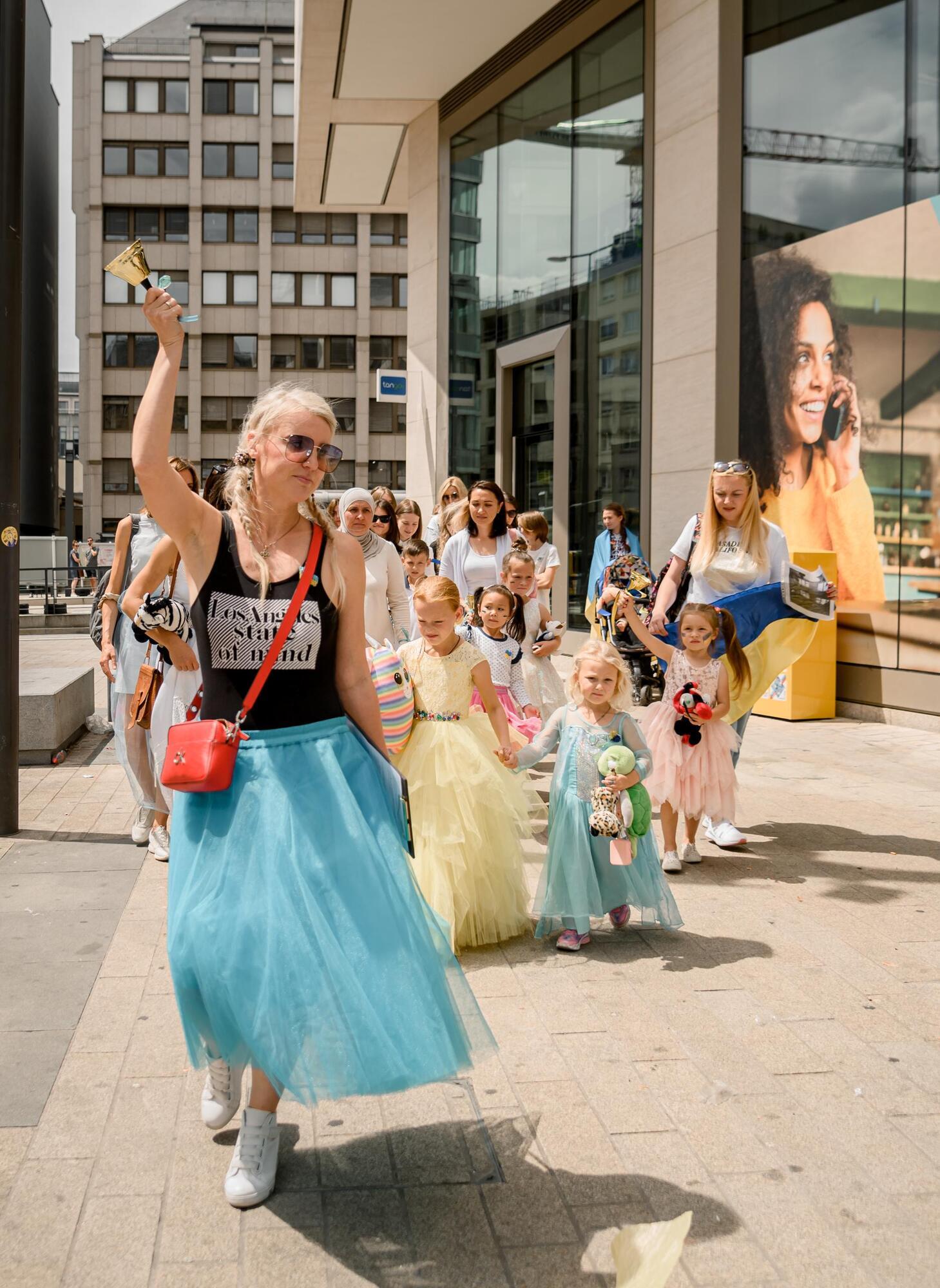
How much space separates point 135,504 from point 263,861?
59.1m

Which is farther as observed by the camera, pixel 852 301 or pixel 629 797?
pixel 852 301

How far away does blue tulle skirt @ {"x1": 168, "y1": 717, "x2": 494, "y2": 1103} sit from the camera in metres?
2.90

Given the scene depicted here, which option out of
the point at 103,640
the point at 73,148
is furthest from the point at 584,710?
the point at 73,148

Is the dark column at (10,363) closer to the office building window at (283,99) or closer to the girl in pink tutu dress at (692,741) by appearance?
the girl in pink tutu dress at (692,741)

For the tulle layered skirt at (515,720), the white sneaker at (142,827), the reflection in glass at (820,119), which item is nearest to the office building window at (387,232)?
the reflection in glass at (820,119)

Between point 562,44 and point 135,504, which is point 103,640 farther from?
point 135,504

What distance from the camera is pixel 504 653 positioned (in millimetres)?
7488

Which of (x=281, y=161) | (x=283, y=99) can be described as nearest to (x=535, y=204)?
(x=281, y=161)

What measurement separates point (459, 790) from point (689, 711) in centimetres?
174

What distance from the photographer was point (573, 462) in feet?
54.9

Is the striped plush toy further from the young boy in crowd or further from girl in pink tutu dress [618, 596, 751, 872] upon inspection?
the young boy in crowd

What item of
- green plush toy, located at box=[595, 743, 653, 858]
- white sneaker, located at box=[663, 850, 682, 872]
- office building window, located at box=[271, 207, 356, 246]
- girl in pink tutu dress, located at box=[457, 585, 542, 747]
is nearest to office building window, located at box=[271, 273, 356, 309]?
office building window, located at box=[271, 207, 356, 246]

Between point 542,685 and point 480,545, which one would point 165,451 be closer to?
point 480,545

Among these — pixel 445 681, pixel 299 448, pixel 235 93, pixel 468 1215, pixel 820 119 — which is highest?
pixel 235 93
